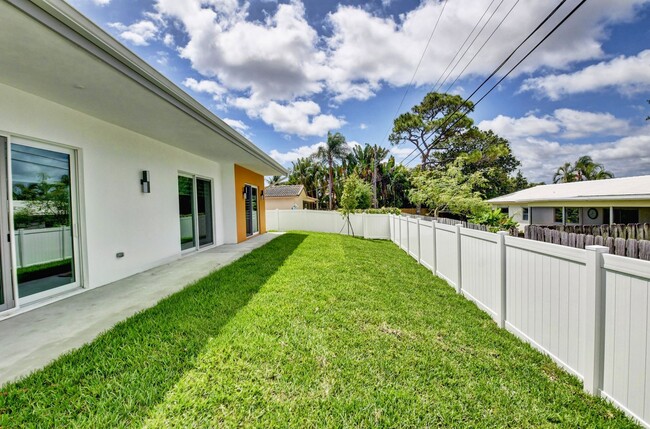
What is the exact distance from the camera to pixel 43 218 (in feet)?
14.1

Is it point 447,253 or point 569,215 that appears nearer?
point 447,253

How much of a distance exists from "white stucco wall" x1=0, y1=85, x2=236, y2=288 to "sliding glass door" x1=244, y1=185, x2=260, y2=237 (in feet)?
14.7

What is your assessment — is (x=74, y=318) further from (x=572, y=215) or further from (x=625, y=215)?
(x=572, y=215)

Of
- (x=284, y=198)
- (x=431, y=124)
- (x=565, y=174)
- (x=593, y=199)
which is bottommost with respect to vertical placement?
(x=593, y=199)

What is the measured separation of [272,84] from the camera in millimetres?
13102

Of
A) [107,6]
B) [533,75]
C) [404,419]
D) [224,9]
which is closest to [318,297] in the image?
[404,419]

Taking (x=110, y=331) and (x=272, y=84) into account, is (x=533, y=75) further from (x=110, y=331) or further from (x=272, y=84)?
(x=110, y=331)

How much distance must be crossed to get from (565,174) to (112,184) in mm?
50618

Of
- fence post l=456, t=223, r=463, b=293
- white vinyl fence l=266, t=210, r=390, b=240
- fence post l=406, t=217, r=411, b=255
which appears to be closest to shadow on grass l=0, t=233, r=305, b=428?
fence post l=456, t=223, r=463, b=293

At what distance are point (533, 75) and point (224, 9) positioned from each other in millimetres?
13051

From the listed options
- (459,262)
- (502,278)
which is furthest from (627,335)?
(459,262)

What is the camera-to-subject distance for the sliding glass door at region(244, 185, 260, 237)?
39.7ft

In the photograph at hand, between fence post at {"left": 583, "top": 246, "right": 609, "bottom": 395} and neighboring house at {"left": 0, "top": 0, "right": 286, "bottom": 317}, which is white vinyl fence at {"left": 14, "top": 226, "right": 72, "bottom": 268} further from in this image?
fence post at {"left": 583, "top": 246, "right": 609, "bottom": 395}

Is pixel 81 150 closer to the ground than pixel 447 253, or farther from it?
farther from it
